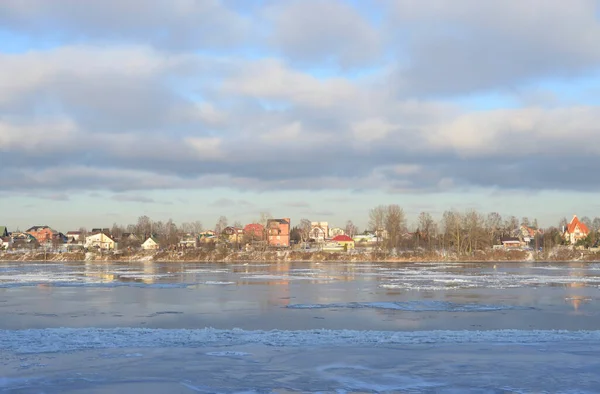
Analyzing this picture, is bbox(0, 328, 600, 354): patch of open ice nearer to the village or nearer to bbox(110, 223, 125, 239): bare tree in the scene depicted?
the village

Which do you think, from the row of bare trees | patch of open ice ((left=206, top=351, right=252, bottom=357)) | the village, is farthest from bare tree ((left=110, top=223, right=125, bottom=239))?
patch of open ice ((left=206, top=351, right=252, bottom=357))

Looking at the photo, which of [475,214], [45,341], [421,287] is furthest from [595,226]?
[45,341]

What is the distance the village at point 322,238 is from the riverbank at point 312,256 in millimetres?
4971

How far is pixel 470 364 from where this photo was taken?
947 cm

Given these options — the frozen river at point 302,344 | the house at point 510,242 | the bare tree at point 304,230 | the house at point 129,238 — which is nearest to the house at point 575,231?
the house at point 510,242

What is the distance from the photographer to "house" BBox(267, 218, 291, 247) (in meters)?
109

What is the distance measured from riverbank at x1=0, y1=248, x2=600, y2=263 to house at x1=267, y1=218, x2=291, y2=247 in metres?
37.4

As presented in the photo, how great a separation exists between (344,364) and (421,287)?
1589 centimetres

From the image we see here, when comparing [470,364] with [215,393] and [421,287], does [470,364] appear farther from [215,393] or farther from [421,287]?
[421,287]

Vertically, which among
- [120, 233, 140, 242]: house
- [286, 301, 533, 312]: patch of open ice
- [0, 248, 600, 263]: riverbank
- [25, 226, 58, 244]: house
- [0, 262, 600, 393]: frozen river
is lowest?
[0, 248, 600, 263]: riverbank

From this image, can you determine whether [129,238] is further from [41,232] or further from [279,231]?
[41,232]

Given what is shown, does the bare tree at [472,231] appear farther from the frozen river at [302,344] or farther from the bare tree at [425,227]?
the frozen river at [302,344]

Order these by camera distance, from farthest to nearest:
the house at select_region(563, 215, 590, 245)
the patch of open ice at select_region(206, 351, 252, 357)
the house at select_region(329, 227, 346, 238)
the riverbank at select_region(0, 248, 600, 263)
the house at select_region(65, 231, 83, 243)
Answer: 1. the house at select_region(329, 227, 346, 238)
2. the house at select_region(65, 231, 83, 243)
3. the house at select_region(563, 215, 590, 245)
4. the riverbank at select_region(0, 248, 600, 263)
5. the patch of open ice at select_region(206, 351, 252, 357)

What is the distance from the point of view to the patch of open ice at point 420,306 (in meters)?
17.0
